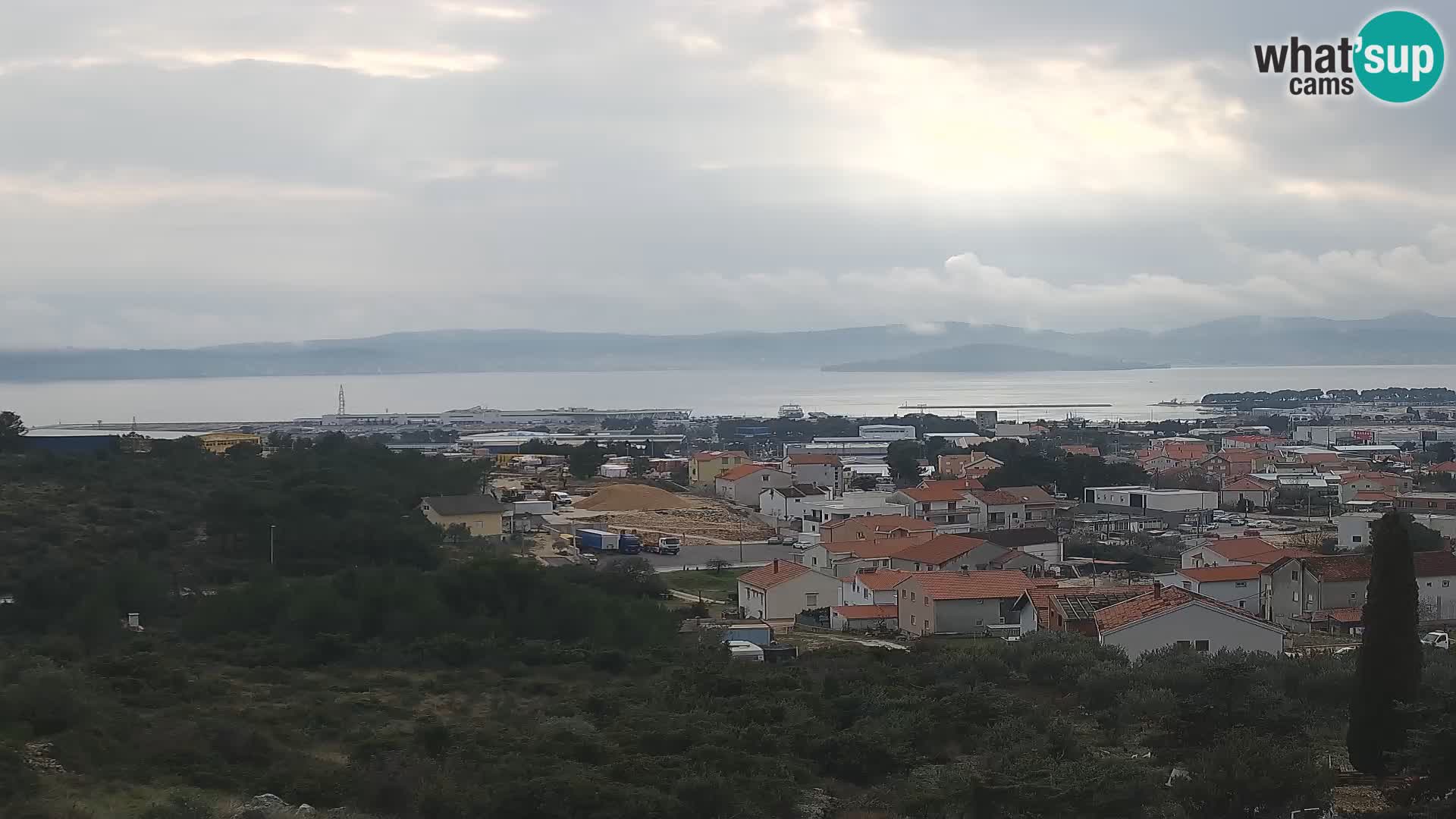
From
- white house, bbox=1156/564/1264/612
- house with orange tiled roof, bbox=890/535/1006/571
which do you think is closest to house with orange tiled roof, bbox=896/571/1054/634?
white house, bbox=1156/564/1264/612

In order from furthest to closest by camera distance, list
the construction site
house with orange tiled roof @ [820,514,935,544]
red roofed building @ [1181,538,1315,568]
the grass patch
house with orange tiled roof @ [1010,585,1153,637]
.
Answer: the construction site → house with orange tiled roof @ [820,514,935,544] → the grass patch → red roofed building @ [1181,538,1315,568] → house with orange tiled roof @ [1010,585,1153,637]

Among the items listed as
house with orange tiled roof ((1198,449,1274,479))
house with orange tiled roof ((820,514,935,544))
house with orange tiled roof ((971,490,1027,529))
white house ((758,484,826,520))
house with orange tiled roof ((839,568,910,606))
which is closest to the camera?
house with orange tiled roof ((839,568,910,606))

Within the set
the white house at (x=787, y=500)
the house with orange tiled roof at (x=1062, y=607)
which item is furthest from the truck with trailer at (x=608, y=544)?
the house with orange tiled roof at (x=1062, y=607)

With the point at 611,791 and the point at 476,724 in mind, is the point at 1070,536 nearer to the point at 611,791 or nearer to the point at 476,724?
the point at 476,724

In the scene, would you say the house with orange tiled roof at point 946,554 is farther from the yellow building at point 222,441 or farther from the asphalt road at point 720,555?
the yellow building at point 222,441

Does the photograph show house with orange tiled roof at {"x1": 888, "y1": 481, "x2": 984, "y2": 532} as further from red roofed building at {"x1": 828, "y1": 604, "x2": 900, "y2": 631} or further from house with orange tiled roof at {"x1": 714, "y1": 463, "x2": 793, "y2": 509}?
red roofed building at {"x1": 828, "y1": 604, "x2": 900, "y2": 631}

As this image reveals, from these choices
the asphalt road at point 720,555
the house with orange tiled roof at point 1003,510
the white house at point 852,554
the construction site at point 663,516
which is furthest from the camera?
the house with orange tiled roof at point 1003,510

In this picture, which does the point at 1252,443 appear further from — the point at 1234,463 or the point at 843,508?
the point at 843,508

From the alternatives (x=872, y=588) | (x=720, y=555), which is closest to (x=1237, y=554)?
(x=872, y=588)
